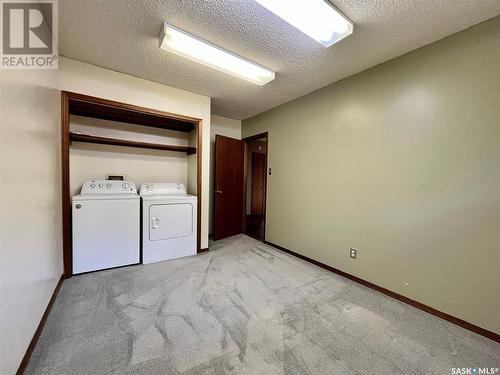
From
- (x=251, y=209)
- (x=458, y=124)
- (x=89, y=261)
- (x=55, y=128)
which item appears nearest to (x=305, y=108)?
(x=458, y=124)

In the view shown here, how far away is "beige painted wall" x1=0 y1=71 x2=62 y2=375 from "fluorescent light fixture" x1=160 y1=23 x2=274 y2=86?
3.49ft

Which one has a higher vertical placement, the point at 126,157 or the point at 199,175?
the point at 126,157

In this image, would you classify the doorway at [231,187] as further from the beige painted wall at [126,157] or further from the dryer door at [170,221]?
the dryer door at [170,221]

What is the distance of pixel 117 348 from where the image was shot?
1374 millimetres

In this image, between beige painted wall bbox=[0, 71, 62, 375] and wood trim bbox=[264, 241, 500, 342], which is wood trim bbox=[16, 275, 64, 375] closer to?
beige painted wall bbox=[0, 71, 62, 375]

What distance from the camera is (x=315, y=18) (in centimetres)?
158

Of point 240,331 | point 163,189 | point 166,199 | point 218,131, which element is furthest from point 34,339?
point 218,131

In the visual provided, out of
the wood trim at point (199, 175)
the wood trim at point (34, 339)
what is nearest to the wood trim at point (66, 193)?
the wood trim at point (34, 339)

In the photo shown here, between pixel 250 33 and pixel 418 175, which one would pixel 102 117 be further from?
pixel 418 175

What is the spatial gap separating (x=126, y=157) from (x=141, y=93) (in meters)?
1.02

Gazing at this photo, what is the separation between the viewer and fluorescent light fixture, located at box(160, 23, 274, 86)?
1.81 meters

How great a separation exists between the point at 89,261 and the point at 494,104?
413 centimetres

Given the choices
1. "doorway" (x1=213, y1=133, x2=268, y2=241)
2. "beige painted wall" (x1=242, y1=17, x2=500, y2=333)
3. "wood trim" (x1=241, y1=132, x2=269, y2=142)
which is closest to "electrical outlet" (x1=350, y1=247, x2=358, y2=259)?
"beige painted wall" (x1=242, y1=17, x2=500, y2=333)

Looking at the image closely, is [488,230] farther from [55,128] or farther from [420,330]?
[55,128]
